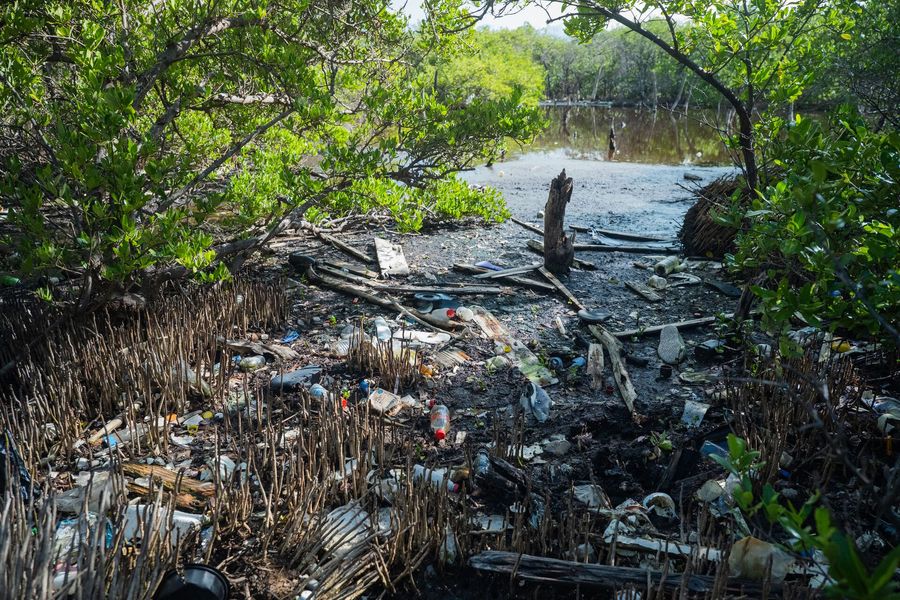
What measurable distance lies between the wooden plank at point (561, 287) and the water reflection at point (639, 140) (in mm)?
9134

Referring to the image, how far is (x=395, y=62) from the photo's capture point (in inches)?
248

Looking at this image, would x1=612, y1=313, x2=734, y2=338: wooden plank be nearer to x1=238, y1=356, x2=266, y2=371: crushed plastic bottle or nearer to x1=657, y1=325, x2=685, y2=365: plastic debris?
x1=657, y1=325, x2=685, y2=365: plastic debris

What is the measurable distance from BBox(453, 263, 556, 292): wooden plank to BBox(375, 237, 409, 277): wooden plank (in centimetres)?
71

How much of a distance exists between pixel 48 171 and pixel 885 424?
16.5 ft

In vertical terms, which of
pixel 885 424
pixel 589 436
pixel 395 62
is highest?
pixel 395 62

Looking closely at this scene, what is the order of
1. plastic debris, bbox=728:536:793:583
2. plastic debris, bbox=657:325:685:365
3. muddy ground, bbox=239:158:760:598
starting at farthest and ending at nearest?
1. plastic debris, bbox=657:325:685:365
2. muddy ground, bbox=239:158:760:598
3. plastic debris, bbox=728:536:793:583

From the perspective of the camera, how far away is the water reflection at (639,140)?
67.1ft

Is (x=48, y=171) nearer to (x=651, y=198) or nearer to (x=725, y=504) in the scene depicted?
(x=725, y=504)

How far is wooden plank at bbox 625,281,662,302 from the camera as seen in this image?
688 centimetres

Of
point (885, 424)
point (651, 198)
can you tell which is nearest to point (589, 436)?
point (885, 424)

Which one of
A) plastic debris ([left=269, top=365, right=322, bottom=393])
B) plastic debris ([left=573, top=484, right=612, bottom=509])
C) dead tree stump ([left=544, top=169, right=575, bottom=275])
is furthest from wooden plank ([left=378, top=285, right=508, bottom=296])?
plastic debris ([left=573, top=484, right=612, bottom=509])

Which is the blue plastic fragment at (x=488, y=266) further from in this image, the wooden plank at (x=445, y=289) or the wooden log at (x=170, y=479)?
the wooden log at (x=170, y=479)

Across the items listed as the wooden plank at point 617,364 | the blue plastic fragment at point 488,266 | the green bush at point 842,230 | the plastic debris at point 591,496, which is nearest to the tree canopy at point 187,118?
the blue plastic fragment at point 488,266

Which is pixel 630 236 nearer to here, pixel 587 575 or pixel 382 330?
pixel 382 330
